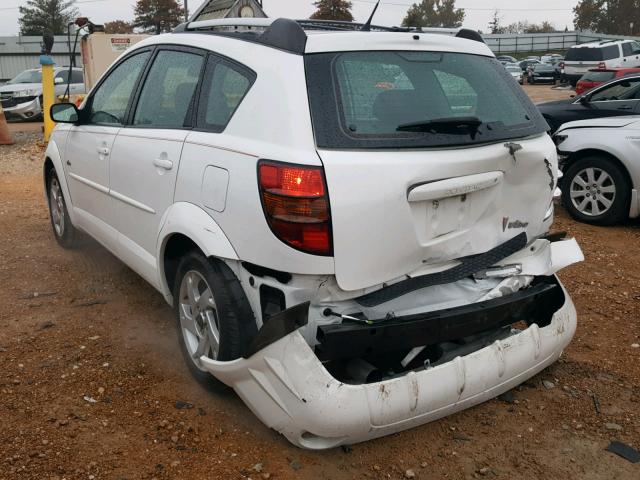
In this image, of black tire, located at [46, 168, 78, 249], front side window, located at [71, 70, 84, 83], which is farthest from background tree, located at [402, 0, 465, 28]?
black tire, located at [46, 168, 78, 249]

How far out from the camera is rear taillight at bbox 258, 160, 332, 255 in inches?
98.3

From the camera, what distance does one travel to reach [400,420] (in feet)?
8.56

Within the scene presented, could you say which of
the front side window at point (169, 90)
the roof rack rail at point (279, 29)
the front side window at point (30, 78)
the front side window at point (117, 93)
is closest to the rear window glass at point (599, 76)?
the front side window at point (30, 78)

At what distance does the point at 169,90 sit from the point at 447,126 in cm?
162

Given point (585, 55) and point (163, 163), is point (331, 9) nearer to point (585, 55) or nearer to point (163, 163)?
point (585, 55)

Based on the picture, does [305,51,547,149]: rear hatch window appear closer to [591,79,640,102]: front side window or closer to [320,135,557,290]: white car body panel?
[320,135,557,290]: white car body panel

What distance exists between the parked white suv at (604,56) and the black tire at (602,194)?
23200 millimetres

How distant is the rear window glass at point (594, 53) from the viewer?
28406 millimetres

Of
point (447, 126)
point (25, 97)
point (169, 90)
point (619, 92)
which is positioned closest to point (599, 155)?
point (619, 92)

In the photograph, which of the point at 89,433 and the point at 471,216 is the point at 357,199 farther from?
the point at 89,433

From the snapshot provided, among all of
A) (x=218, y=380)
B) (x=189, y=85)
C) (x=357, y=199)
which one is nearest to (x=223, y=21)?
(x=189, y=85)

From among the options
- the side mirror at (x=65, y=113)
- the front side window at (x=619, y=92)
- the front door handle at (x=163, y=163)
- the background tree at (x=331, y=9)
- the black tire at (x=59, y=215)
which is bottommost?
the black tire at (x=59, y=215)

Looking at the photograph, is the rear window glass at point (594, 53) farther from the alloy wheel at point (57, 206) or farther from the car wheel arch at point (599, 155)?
the alloy wheel at point (57, 206)

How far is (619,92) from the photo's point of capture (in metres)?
8.32
